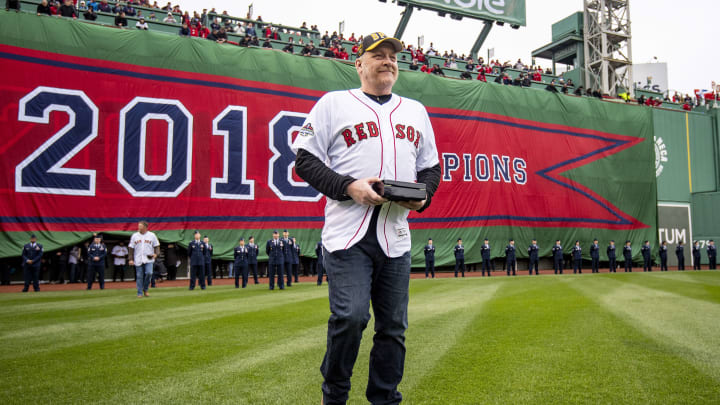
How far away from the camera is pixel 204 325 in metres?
7.21

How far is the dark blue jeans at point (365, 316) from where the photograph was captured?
2.57 m

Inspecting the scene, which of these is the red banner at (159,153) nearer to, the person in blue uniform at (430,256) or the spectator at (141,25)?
the person in blue uniform at (430,256)

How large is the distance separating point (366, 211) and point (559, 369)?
112 inches

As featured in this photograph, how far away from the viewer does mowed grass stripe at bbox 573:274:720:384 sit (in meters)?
5.04

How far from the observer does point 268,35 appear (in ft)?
79.0

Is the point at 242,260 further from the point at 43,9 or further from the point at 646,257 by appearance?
the point at 646,257

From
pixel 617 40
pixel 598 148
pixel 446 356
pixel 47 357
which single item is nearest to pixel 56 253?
pixel 47 357

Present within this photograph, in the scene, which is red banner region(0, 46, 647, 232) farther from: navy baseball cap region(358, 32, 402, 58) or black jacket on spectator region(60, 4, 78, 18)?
navy baseball cap region(358, 32, 402, 58)

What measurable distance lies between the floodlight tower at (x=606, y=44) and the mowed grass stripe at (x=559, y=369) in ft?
94.6

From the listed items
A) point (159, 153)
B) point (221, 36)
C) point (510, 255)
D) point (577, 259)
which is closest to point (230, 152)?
point (159, 153)

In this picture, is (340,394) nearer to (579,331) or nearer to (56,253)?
(579,331)

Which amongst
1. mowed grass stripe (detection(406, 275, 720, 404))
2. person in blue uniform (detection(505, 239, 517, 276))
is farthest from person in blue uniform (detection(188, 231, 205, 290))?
person in blue uniform (detection(505, 239, 517, 276))

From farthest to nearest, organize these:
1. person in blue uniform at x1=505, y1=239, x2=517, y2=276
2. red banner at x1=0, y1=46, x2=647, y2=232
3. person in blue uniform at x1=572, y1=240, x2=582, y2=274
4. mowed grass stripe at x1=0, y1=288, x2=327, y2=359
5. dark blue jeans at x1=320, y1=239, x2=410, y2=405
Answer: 1. person in blue uniform at x1=572, y1=240, x2=582, y2=274
2. person in blue uniform at x1=505, y1=239, x2=517, y2=276
3. red banner at x1=0, y1=46, x2=647, y2=232
4. mowed grass stripe at x1=0, y1=288, x2=327, y2=359
5. dark blue jeans at x1=320, y1=239, x2=410, y2=405

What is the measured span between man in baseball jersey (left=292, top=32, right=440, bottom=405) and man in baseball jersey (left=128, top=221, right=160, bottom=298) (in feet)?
33.7
